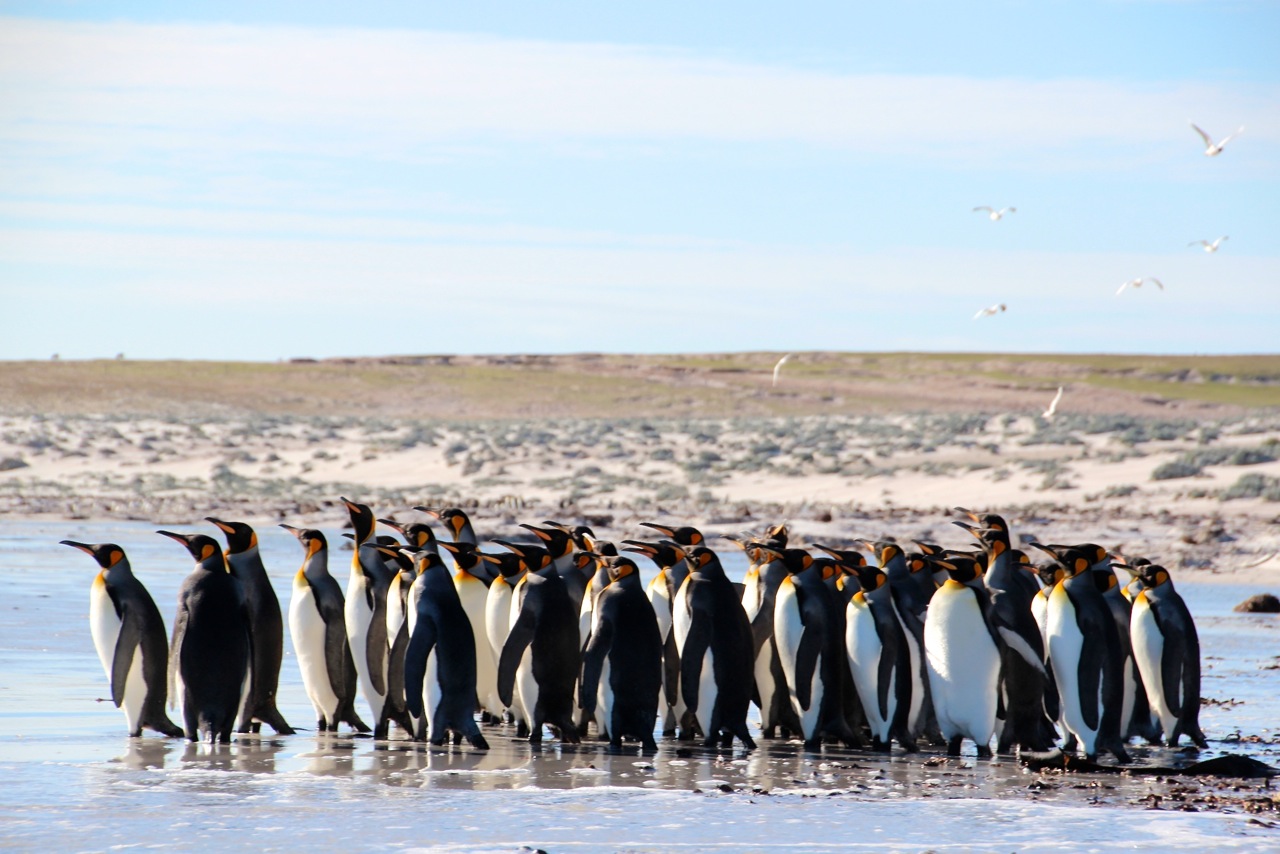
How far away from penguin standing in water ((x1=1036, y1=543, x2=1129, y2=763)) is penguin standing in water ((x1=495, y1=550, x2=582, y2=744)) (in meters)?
2.32

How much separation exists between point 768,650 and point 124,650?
3181 mm

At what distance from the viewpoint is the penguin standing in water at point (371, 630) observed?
314 inches

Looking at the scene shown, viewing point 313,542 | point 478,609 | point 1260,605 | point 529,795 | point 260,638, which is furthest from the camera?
point 1260,605

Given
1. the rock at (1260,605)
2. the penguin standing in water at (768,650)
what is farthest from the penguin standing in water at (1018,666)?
the rock at (1260,605)

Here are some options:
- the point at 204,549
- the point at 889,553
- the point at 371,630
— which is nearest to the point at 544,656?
the point at 371,630

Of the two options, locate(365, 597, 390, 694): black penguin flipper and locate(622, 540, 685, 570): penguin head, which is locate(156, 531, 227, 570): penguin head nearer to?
locate(365, 597, 390, 694): black penguin flipper

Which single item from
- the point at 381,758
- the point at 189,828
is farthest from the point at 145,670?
the point at 189,828

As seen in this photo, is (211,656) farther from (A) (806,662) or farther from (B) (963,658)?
(B) (963,658)

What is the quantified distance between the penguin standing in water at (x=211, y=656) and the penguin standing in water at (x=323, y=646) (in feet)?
1.28

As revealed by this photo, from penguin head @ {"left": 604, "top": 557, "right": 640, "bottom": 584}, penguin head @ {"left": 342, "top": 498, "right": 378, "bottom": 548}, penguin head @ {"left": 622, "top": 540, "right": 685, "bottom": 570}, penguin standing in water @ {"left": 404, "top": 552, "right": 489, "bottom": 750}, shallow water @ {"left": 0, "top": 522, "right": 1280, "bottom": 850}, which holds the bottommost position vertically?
shallow water @ {"left": 0, "top": 522, "right": 1280, "bottom": 850}

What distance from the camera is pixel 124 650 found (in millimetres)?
7676

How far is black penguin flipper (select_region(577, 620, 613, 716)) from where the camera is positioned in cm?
766

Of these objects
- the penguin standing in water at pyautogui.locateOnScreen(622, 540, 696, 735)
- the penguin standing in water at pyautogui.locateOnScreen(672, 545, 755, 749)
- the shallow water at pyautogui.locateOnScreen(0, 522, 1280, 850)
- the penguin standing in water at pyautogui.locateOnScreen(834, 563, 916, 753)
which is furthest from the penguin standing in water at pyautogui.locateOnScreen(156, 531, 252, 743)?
the penguin standing in water at pyautogui.locateOnScreen(834, 563, 916, 753)

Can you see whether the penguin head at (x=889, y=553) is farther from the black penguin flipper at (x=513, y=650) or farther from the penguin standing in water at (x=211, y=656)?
the penguin standing in water at (x=211, y=656)
